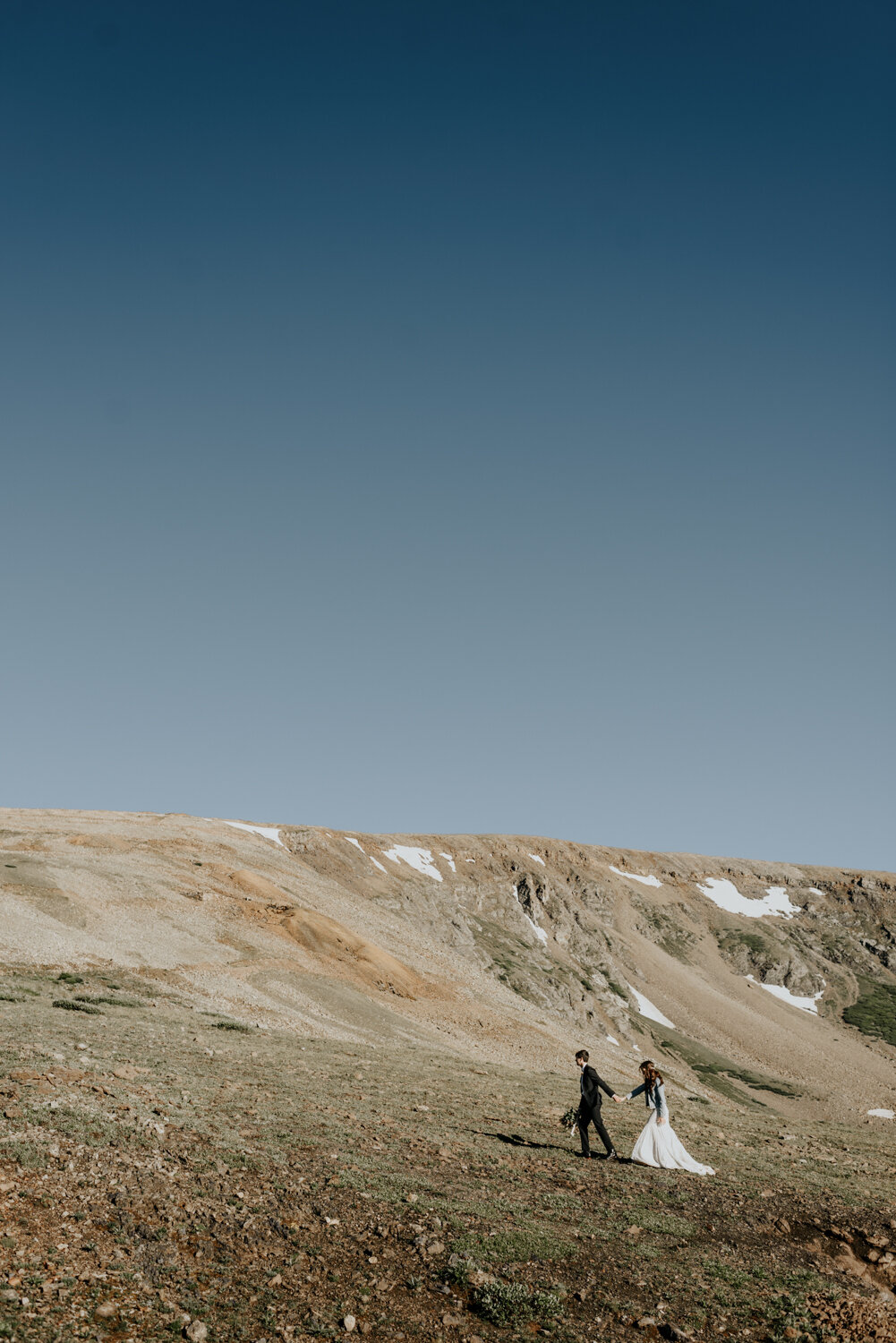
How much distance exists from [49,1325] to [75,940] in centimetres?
3091

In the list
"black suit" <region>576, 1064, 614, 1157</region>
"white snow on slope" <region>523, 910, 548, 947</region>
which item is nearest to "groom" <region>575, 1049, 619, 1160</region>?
"black suit" <region>576, 1064, 614, 1157</region>

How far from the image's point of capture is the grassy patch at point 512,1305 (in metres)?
10.2

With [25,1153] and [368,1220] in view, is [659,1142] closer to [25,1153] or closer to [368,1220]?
[368,1220]

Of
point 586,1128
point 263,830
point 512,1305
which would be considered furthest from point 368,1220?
point 263,830

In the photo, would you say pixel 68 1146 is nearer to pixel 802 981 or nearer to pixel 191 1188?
pixel 191 1188

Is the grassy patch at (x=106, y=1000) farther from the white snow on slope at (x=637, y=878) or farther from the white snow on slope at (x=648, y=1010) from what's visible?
the white snow on slope at (x=637, y=878)

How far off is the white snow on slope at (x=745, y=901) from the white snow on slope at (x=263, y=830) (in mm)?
69183

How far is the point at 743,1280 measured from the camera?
12258mm

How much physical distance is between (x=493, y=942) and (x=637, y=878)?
43.5m

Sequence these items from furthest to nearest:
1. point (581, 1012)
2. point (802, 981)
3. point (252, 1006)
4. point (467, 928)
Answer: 1. point (802, 981)
2. point (467, 928)
3. point (581, 1012)
4. point (252, 1006)

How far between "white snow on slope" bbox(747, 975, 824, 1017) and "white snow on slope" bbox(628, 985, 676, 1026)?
816 inches

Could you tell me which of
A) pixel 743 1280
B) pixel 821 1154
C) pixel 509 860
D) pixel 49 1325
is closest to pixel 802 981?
pixel 509 860

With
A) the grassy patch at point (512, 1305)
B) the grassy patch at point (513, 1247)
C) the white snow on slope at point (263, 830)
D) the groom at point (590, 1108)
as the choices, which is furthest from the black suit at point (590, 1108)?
the white snow on slope at point (263, 830)

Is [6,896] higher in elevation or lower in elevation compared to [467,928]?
higher
